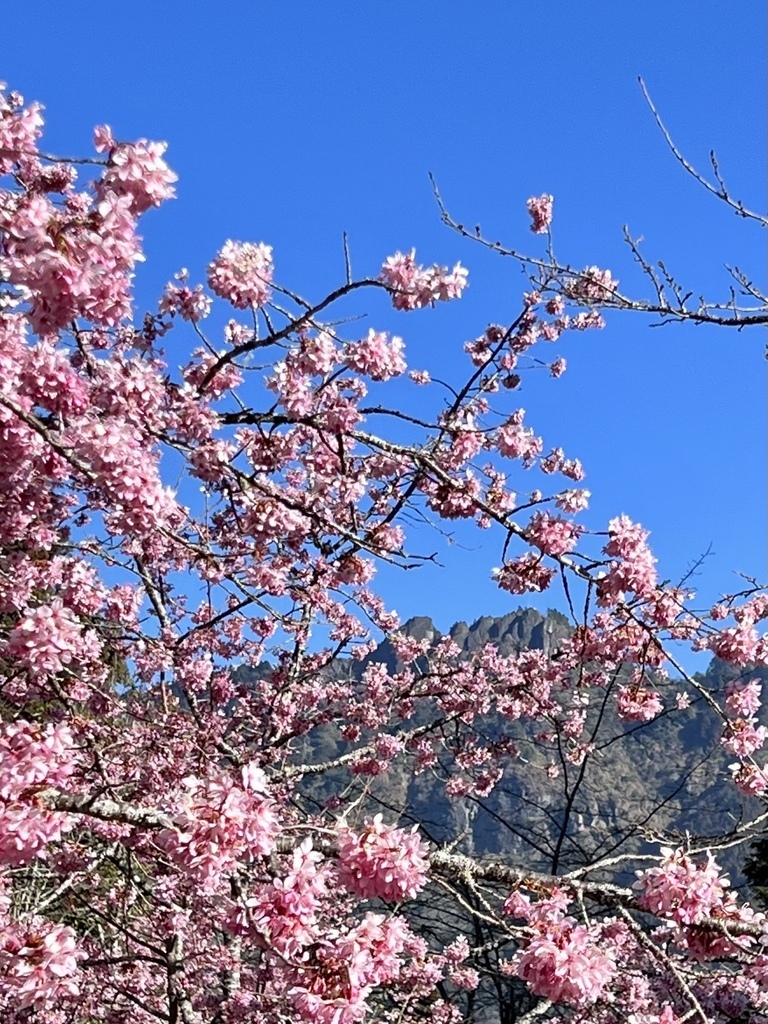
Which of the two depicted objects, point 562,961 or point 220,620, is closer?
point 562,961

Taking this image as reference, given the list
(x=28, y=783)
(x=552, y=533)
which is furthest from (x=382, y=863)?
(x=552, y=533)

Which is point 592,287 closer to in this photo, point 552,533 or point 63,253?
→ point 552,533

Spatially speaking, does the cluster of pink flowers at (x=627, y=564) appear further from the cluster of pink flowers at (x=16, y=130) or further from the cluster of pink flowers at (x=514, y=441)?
the cluster of pink flowers at (x=16, y=130)

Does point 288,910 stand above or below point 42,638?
below

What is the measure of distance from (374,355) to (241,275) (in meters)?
0.63

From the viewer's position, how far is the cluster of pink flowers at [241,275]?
346cm

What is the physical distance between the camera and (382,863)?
251 centimetres

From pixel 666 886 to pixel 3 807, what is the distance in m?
2.17

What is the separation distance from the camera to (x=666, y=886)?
9.88ft

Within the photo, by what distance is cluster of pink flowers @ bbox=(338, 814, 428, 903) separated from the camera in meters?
2.52

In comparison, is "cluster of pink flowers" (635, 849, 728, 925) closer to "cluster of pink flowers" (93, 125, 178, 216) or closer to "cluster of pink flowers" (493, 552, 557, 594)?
"cluster of pink flowers" (493, 552, 557, 594)

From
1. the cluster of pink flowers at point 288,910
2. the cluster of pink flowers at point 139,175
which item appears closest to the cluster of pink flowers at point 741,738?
the cluster of pink flowers at point 288,910

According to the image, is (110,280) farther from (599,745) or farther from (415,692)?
(599,745)

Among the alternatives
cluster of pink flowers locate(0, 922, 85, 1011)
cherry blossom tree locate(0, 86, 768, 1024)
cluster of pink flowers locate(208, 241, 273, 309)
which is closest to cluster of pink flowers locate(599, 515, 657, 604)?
cherry blossom tree locate(0, 86, 768, 1024)
